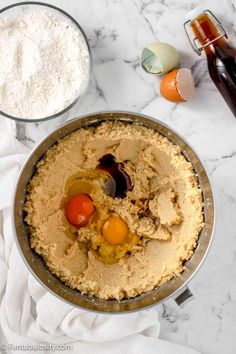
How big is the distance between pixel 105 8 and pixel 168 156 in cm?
41

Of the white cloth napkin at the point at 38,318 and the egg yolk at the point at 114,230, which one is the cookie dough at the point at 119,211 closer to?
the egg yolk at the point at 114,230

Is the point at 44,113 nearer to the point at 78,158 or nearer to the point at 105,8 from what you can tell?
the point at 78,158

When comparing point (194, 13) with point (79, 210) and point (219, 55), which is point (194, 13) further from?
point (79, 210)

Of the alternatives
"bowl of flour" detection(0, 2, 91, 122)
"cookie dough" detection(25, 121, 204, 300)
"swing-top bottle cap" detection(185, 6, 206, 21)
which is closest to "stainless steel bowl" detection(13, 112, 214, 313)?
"cookie dough" detection(25, 121, 204, 300)

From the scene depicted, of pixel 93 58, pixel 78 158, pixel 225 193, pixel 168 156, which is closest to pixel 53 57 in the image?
pixel 93 58

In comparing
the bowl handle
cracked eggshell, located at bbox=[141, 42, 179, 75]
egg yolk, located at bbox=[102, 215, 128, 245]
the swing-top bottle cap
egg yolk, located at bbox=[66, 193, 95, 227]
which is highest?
the swing-top bottle cap

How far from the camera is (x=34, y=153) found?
1.33 meters

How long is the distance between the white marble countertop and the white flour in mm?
51

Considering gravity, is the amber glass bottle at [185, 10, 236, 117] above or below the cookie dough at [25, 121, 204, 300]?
above

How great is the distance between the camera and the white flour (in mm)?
1453

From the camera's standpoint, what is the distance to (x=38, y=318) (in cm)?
145

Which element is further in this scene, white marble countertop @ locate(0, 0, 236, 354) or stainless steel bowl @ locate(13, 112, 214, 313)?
white marble countertop @ locate(0, 0, 236, 354)

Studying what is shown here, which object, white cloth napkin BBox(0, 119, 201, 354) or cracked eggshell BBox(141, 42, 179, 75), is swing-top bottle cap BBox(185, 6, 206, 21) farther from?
white cloth napkin BBox(0, 119, 201, 354)

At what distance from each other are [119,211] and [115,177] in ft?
0.25
